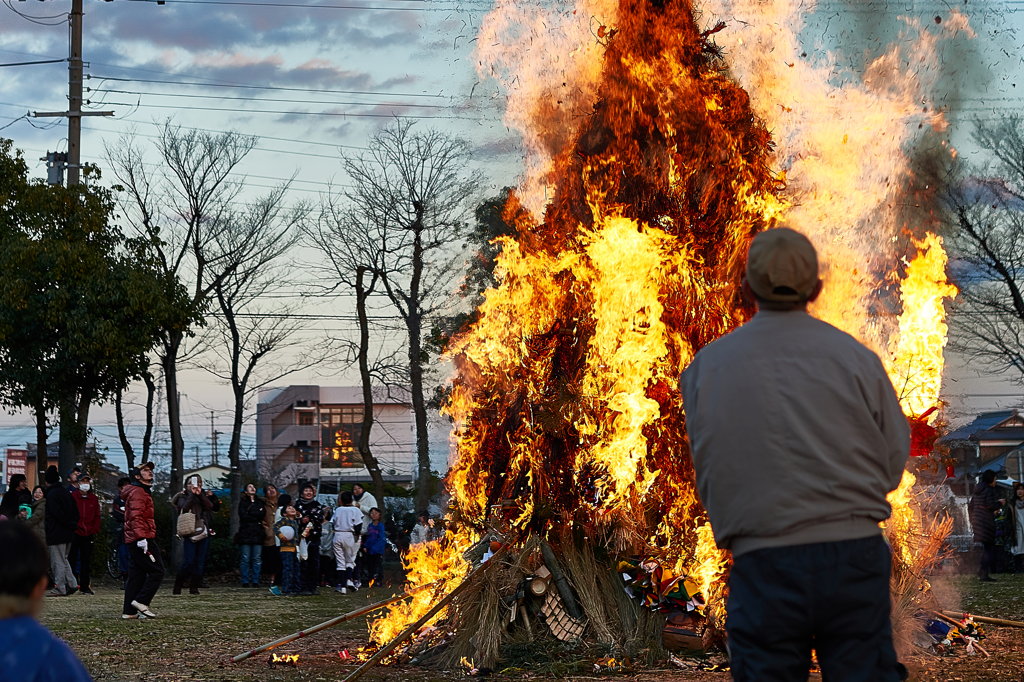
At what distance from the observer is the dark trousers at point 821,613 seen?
3086 mm

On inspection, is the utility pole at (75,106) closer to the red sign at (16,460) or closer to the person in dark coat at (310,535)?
the person in dark coat at (310,535)

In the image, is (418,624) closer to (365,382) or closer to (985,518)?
(985,518)

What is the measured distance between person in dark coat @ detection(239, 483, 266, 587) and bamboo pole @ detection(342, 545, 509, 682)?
11.1 m

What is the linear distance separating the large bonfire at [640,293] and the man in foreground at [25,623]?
591cm

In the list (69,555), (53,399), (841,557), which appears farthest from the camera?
(53,399)

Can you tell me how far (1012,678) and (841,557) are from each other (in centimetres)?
563

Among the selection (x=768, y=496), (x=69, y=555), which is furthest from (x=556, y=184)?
(x=69, y=555)

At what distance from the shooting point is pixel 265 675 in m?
8.48

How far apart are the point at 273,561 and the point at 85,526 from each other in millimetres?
3759

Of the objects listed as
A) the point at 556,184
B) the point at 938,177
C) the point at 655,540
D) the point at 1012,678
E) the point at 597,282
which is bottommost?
the point at 1012,678

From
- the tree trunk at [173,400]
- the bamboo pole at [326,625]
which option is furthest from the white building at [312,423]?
the bamboo pole at [326,625]

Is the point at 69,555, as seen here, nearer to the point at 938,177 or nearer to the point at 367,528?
the point at 367,528

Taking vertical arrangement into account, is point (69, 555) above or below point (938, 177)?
below

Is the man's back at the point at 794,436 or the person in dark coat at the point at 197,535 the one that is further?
the person in dark coat at the point at 197,535
